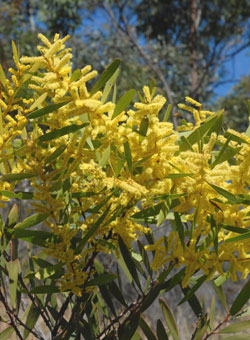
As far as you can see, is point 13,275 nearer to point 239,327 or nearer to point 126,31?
point 239,327

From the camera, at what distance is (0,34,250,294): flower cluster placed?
16.0 inches

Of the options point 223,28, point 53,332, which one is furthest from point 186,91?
point 53,332

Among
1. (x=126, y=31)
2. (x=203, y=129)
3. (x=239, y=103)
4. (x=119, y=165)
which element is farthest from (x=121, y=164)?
(x=239, y=103)

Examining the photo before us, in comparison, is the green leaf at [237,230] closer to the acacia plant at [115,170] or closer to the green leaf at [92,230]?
the acacia plant at [115,170]

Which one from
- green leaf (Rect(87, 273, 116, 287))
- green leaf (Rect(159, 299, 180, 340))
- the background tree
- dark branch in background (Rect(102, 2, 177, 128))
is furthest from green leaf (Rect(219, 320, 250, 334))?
the background tree

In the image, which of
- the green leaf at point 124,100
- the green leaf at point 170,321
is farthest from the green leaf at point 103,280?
the green leaf at point 124,100

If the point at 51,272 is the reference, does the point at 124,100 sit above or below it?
above

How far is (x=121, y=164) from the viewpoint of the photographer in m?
0.42

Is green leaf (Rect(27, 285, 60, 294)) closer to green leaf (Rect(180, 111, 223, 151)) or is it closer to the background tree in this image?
green leaf (Rect(180, 111, 223, 151))

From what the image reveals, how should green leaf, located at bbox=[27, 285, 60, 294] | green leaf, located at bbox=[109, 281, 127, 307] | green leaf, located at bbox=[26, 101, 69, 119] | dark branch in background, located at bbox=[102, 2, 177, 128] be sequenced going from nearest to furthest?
green leaf, located at bbox=[26, 101, 69, 119]
green leaf, located at bbox=[27, 285, 60, 294]
green leaf, located at bbox=[109, 281, 127, 307]
dark branch in background, located at bbox=[102, 2, 177, 128]

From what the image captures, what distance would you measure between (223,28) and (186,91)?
1424 millimetres

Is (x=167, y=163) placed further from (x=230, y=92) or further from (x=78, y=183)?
(x=230, y=92)

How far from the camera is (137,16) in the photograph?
6.86 m

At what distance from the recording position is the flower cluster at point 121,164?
0.41 meters
